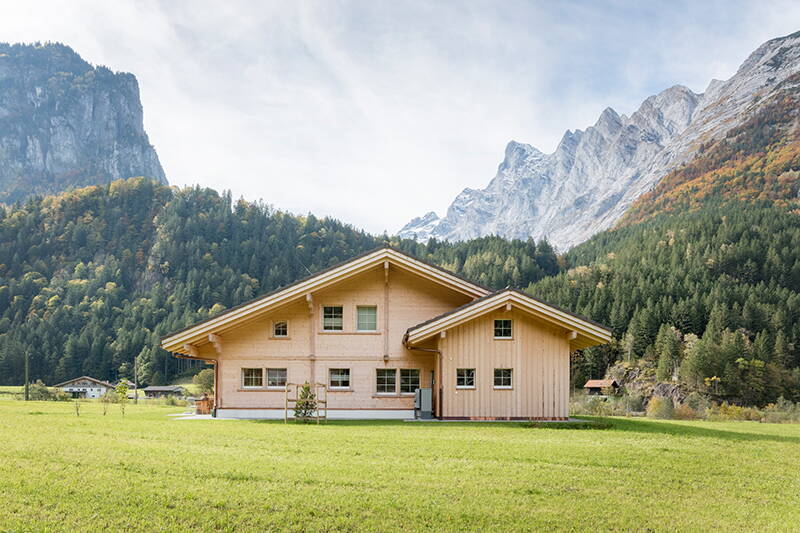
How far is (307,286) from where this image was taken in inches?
1072

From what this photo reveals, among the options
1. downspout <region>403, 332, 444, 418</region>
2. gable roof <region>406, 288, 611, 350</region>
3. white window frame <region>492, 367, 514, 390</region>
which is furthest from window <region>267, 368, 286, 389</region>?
white window frame <region>492, 367, 514, 390</region>

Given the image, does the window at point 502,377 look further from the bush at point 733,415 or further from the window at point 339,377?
the bush at point 733,415

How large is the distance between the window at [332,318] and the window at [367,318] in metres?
0.79

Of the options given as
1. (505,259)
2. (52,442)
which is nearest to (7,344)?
(505,259)

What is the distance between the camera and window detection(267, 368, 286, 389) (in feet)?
91.9

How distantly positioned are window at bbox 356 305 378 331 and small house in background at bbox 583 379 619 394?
8484 cm

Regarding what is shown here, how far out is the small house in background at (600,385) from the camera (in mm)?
106188

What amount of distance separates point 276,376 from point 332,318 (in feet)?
10.9

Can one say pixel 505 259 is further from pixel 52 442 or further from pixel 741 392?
pixel 52 442

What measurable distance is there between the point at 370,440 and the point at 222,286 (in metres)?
178

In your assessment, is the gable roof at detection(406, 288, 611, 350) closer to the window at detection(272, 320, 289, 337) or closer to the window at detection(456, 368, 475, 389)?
the window at detection(456, 368, 475, 389)

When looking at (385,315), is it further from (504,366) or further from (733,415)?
(733,415)

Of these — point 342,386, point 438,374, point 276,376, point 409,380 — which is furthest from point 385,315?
point 276,376

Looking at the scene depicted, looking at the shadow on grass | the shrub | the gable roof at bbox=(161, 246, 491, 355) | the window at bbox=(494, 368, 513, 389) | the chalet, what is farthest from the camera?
the shrub
